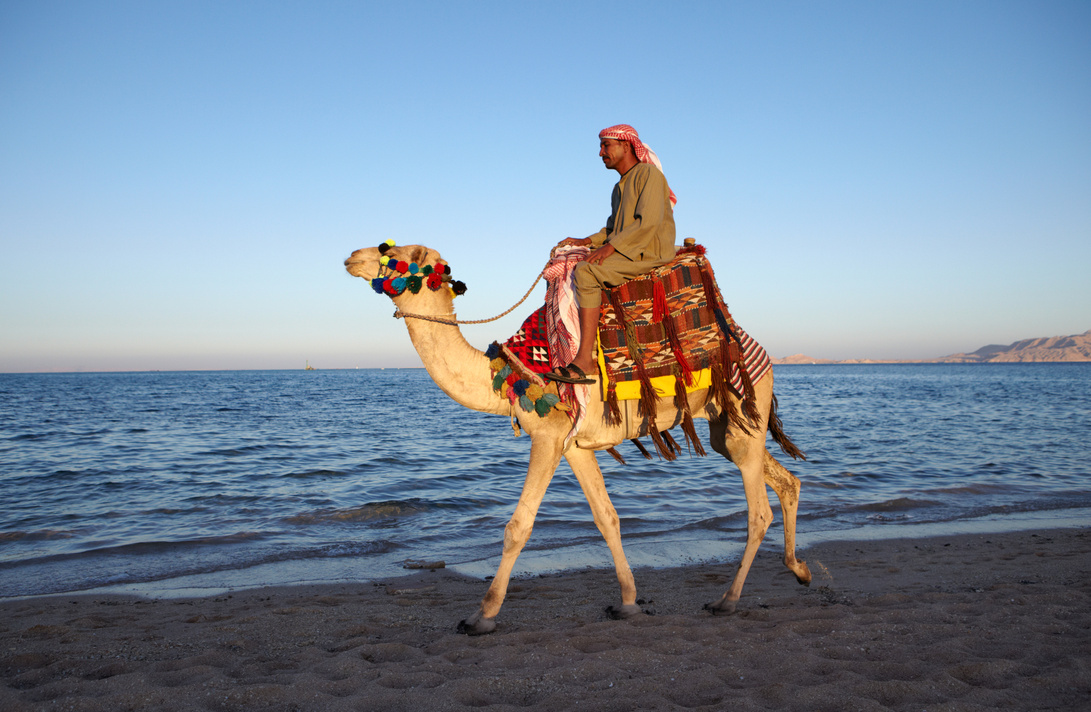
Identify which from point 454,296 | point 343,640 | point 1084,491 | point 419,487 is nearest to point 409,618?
point 343,640

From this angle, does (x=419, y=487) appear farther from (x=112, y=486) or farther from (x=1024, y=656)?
(x=1024, y=656)

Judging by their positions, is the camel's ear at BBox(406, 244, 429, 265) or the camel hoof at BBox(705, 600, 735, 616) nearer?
the camel's ear at BBox(406, 244, 429, 265)

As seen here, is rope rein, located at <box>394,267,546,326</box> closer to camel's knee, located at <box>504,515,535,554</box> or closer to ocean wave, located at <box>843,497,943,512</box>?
camel's knee, located at <box>504,515,535,554</box>

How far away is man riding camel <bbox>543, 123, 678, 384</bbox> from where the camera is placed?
4.15 metres

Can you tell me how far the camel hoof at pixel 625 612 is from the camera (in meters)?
4.73

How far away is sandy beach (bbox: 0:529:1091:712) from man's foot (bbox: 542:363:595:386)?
62.0 inches

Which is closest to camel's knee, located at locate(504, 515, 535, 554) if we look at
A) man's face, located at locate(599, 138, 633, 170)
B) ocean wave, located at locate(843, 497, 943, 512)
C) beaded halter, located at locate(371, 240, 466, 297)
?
beaded halter, located at locate(371, 240, 466, 297)

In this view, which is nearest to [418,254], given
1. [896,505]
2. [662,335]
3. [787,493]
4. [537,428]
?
[537,428]

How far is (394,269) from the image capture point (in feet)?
13.5

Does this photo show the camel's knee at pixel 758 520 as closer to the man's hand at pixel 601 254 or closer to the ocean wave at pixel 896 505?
the man's hand at pixel 601 254

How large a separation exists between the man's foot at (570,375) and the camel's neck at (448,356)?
1.48 feet

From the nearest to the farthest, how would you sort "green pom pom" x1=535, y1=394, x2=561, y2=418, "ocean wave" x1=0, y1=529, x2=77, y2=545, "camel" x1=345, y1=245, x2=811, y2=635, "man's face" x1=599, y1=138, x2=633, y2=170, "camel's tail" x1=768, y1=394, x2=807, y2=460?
"green pom pom" x1=535, y1=394, x2=561, y2=418 < "camel" x1=345, y1=245, x2=811, y2=635 < "man's face" x1=599, y1=138, x2=633, y2=170 < "camel's tail" x1=768, y1=394, x2=807, y2=460 < "ocean wave" x1=0, y1=529, x2=77, y2=545

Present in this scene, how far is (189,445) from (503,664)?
56.0 ft

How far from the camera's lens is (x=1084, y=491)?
11016 mm
